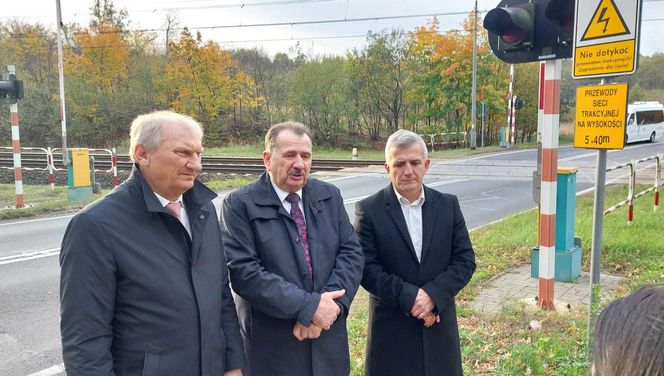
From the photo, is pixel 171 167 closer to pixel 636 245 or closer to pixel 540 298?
pixel 540 298

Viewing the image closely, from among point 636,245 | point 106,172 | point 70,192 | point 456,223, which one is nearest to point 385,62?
point 106,172

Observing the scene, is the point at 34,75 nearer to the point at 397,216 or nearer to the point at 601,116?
the point at 397,216

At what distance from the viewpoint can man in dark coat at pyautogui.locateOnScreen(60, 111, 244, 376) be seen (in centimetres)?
199

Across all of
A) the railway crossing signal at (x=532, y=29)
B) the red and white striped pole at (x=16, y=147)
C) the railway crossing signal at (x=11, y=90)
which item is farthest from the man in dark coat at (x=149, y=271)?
the red and white striped pole at (x=16, y=147)

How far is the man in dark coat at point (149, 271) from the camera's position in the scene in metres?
1.99

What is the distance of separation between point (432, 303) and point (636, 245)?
5131 millimetres

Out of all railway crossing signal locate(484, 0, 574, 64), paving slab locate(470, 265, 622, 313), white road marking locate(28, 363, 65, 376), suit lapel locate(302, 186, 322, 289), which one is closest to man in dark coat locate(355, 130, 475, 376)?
suit lapel locate(302, 186, 322, 289)

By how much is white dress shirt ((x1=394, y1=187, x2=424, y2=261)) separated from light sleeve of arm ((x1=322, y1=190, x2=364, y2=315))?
344 millimetres

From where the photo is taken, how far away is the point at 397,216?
9.64 ft

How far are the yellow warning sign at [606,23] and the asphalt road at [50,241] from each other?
4.50m

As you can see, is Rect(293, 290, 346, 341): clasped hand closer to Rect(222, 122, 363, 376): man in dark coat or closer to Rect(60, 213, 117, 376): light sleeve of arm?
Rect(222, 122, 363, 376): man in dark coat

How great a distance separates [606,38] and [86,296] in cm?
305

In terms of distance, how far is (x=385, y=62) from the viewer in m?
33.3

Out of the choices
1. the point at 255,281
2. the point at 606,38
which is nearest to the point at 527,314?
the point at 606,38
